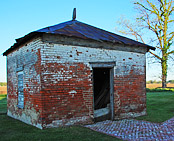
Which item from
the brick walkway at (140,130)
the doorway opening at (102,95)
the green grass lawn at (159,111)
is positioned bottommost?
the green grass lawn at (159,111)

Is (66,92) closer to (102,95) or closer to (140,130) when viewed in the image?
(102,95)

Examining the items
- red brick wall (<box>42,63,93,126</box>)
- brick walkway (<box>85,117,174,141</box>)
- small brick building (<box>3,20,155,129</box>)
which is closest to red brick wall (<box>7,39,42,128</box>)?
small brick building (<box>3,20,155,129</box>)

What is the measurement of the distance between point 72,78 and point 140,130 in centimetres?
322

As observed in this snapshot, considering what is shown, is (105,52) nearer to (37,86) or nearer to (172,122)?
(37,86)

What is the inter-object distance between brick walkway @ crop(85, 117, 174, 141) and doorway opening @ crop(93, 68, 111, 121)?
952 mm

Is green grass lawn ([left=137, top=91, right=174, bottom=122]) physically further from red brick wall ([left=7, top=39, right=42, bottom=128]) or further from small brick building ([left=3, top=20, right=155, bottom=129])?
red brick wall ([left=7, top=39, right=42, bottom=128])

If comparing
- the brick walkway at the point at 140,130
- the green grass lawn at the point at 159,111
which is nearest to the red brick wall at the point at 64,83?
the green grass lawn at the point at 159,111

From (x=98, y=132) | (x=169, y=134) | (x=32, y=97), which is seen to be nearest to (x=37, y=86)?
(x=32, y=97)

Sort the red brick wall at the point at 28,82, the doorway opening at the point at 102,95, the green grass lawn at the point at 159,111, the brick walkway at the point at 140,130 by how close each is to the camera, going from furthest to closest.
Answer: the green grass lawn at the point at 159,111
the doorway opening at the point at 102,95
the red brick wall at the point at 28,82
the brick walkway at the point at 140,130

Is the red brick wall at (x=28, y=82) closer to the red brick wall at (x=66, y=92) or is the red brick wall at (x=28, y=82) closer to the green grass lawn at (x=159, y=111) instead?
the red brick wall at (x=66, y=92)

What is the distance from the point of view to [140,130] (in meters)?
6.82

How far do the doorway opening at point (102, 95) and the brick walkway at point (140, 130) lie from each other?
0.95m

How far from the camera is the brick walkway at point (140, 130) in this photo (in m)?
6.02

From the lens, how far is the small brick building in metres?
6.98
